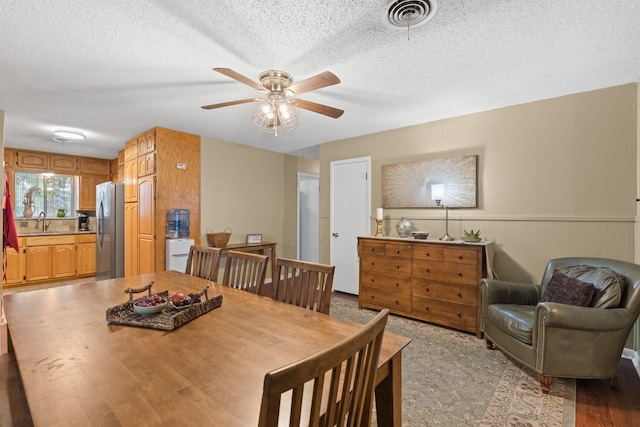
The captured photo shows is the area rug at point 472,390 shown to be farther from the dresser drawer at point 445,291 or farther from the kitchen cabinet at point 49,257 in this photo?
the kitchen cabinet at point 49,257

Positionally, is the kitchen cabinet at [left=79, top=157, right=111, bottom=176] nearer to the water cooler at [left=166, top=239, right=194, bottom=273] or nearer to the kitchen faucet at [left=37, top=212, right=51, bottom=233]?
the kitchen faucet at [left=37, top=212, right=51, bottom=233]

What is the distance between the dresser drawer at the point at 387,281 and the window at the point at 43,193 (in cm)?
595

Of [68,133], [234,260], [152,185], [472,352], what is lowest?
[472,352]

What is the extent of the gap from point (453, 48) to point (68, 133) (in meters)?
4.74

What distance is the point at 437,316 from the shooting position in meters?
3.12

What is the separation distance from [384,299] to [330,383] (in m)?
2.97

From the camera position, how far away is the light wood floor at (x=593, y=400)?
3.74ft

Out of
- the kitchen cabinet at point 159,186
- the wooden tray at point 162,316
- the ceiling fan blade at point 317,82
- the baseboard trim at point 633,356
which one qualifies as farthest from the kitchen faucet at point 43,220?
the baseboard trim at point 633,356

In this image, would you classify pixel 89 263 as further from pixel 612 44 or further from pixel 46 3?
pixel 612 44

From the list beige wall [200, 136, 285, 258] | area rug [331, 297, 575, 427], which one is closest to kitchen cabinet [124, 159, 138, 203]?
beige wall [200, 136, 285, 258]

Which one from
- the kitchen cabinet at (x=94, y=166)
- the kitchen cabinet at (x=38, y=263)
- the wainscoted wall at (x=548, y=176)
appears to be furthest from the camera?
the kitchen cabinet at (x=94, y=166)

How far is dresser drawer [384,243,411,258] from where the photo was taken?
334cm

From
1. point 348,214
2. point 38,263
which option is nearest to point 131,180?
point 38,263

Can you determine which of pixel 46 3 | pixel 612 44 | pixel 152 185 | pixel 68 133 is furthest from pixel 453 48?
pixel 68 133
